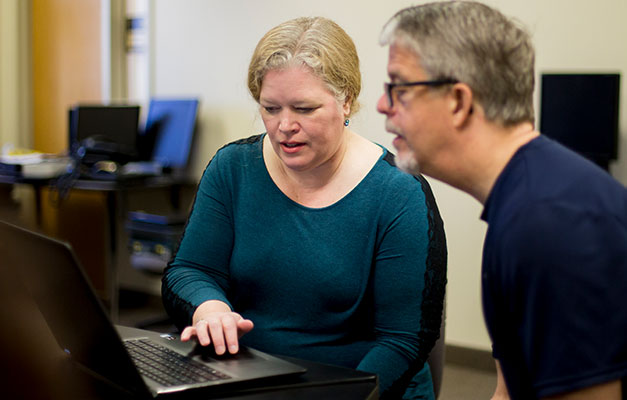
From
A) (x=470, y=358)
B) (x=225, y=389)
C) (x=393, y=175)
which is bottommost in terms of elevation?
(x=470, y=358)

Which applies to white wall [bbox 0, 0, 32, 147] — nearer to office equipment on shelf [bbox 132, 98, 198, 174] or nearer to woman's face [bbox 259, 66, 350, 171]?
office equipment on shelf [bbox 132, 98, 198, 174]

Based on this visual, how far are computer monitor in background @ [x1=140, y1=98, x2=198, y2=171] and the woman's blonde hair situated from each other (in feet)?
7.23

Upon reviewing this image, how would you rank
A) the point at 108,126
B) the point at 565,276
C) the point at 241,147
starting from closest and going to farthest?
1. the point at 565,276
2. the point at 241,147
3. the point at 108,126

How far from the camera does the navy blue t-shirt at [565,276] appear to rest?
646 mm

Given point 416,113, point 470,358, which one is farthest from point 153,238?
point 416,113

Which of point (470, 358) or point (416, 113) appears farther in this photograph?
point (470, 358)

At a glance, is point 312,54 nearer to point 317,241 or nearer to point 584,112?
point 317,241

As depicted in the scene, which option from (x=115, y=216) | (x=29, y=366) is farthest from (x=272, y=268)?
(x=115, y=216)

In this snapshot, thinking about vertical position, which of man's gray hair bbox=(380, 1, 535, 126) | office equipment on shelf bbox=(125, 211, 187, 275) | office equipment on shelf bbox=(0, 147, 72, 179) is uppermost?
man's gray hair bbox=(380, 1, 535, 126)

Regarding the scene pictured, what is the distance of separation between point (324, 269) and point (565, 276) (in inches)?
26.4

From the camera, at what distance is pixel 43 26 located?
409 centimetres

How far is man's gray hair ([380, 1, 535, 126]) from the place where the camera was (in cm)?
76

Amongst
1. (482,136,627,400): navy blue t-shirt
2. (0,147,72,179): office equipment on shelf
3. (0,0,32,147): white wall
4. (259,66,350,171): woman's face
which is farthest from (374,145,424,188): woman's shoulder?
(0,0,32,147): white wall

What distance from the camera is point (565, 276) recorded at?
642 mm
